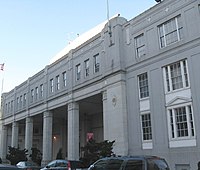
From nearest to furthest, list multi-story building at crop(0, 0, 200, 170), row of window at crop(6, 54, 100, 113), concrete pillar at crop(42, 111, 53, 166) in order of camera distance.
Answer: multi-story building at crop(0, 0, 200, 170)
row of window at crop(6, 54, 100, 113)
concrete pillar at crop(42, 111, 53, 166)

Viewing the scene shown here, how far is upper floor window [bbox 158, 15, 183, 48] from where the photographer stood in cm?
2200

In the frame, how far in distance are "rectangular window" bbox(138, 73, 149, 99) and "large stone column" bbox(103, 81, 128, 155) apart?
1807 mm

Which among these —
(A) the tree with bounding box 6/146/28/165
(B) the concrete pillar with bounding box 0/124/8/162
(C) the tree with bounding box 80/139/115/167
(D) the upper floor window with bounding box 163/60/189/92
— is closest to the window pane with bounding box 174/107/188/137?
(D) the upper floor window with bounding box 163/60/189/92

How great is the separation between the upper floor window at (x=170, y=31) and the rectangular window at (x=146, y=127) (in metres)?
5.96

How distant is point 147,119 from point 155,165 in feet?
38.5

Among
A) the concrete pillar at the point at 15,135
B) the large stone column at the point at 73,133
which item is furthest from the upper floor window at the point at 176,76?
the concrete pillar at the point at 15,135

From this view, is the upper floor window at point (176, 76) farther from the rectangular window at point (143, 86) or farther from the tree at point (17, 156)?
the tree at point (17, 156)

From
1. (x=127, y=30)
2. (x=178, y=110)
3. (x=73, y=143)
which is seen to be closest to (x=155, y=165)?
(x=178, y=110)

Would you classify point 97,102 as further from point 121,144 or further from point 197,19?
point 197,19

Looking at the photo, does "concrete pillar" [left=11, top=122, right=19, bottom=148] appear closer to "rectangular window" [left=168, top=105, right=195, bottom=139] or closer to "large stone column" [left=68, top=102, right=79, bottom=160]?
"large stone column" [left=68, top=102, right=79, bottom=160]

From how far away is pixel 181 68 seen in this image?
70.5 ft

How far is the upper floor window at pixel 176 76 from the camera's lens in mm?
21178

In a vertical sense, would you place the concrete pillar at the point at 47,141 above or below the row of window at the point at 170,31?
below

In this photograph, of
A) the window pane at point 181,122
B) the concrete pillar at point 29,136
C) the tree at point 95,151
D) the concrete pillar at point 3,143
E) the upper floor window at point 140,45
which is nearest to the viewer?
the window pane at point 181,122
